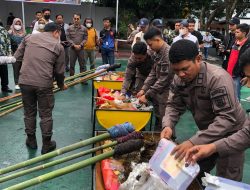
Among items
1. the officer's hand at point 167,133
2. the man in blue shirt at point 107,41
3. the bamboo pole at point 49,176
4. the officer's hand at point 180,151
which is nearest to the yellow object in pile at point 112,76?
the man in blue shirt at point 107,41

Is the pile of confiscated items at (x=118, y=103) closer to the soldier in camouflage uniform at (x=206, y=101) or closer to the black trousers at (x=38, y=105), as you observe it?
the black trousers at (x=38, y=105)

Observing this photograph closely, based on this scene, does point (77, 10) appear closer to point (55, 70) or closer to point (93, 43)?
point (93, 43)

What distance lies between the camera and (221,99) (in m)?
2.32

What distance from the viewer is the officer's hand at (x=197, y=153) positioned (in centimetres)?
197

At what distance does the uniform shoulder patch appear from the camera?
2309 millimetres

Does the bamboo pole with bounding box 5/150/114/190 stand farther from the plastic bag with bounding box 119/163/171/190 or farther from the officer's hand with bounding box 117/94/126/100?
the officer's hand with bounding box 117/94/126/100

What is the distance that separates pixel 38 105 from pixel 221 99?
8.79ft

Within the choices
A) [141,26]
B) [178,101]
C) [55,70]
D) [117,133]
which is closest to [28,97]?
[55,70]

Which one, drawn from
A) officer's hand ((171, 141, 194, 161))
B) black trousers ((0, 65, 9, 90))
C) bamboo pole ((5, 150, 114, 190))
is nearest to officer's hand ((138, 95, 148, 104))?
bamboo pole ((5, 150, 114, 190))

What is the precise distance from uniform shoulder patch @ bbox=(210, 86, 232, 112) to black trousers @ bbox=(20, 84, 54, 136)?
7.98 feet

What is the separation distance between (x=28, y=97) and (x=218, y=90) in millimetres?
2697

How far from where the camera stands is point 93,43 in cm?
900

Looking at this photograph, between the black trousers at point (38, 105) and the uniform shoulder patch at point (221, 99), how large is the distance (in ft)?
7.98

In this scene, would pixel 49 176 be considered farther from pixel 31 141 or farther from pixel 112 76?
pixel 112 76
